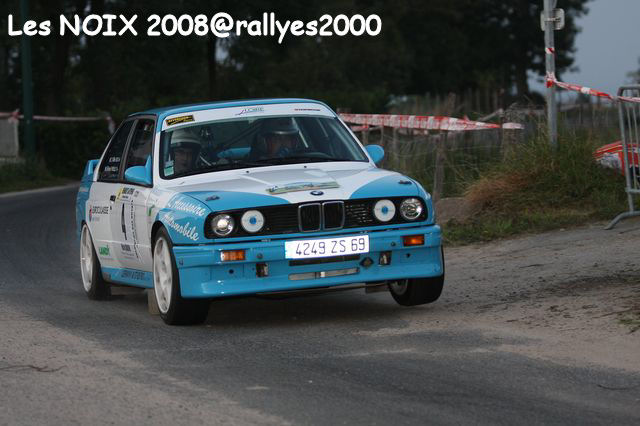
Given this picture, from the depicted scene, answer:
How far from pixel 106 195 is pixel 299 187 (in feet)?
8.09

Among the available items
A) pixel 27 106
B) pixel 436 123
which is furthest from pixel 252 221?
pixel 27 106

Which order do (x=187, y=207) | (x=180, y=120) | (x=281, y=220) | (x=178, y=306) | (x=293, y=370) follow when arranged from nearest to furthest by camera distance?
(x=293, y=370) → (x=281, y=220) → (x=187, y=207) → (x=178, y=306) → (x=180, y=120)

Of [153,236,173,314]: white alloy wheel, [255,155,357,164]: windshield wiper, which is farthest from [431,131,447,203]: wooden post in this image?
[153,236,173,314]: white alloy wheel

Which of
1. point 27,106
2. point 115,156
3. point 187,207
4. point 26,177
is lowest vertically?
point 187,207

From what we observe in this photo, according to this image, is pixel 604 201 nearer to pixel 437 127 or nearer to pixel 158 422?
pixel 437 127

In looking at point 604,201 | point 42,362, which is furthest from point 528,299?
point 604,201

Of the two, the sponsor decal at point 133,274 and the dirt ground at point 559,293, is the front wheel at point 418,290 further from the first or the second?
the sponsor decal at point 133,274

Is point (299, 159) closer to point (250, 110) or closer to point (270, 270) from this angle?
point (250, 110)

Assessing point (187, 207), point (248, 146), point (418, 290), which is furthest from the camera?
point (248, 146)

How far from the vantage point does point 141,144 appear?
10.7m

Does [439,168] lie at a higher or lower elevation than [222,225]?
higher

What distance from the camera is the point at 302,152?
Answer: 33.4 ft

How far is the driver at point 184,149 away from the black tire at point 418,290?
5.73 ft

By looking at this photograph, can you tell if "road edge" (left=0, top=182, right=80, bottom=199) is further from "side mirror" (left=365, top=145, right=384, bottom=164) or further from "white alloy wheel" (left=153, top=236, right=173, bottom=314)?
"white alloy wheel" (left=153, top=236, right=173, bottom=314)
